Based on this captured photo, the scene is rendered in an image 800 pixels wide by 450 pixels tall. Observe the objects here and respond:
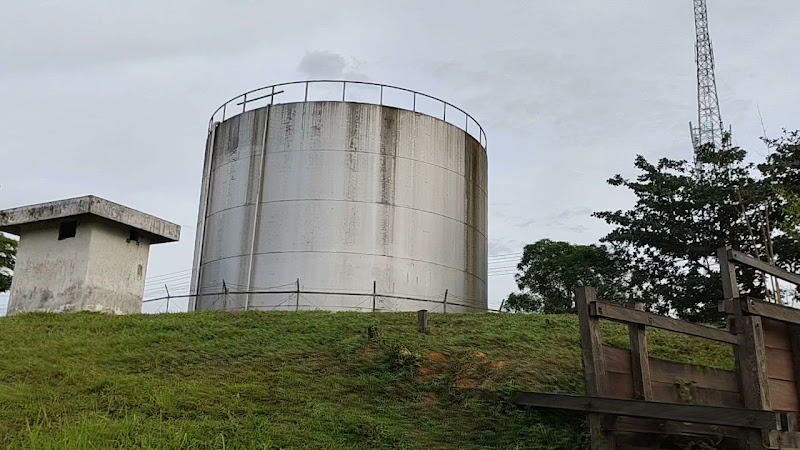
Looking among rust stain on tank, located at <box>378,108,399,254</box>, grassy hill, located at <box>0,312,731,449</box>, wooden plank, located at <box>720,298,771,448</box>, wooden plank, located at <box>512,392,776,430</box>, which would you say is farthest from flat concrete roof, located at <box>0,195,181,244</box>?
wooden plank, located at <box>720,298,771,448</box>

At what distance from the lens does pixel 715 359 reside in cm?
1298

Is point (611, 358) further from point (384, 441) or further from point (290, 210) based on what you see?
point (290, 210)

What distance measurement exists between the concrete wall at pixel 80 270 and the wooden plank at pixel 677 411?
517 inches

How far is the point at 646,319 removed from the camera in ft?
26.2

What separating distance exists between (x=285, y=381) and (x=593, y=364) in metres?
4.84

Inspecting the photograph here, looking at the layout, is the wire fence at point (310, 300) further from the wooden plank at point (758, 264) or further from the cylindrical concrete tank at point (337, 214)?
the wooden plank at point (758, 264)

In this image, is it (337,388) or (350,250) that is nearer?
(337,388)

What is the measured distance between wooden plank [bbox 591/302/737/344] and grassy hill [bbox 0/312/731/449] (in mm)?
1560

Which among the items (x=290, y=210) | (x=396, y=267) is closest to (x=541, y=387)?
(x=396, y=267)

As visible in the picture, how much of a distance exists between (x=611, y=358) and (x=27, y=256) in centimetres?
1567

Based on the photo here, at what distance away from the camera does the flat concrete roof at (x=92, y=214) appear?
1788 cm

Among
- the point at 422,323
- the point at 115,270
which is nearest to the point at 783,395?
the point at 422,323

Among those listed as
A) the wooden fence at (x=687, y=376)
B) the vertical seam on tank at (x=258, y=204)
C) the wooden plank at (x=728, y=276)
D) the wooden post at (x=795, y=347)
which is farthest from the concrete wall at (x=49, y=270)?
the wooden post at (x=795, y=347)

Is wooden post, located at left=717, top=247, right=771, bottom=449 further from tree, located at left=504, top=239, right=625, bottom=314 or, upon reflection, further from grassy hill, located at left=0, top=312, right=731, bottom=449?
tree, located at left=504, top=239, right=625, bottom=314
